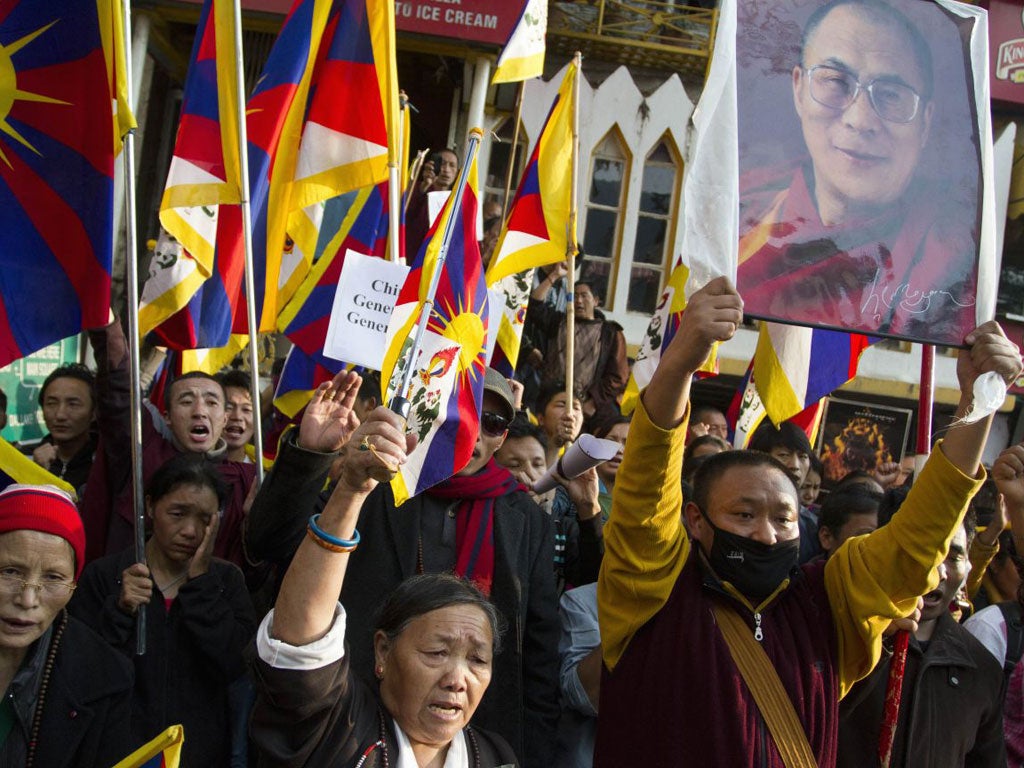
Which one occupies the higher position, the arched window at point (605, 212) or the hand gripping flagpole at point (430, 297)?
the arched window at point (605, 212)

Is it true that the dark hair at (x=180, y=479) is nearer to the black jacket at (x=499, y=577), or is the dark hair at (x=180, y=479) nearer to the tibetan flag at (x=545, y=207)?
the black jacket at (x=499, y=577)

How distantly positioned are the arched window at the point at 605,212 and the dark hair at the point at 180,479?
9.80 metres

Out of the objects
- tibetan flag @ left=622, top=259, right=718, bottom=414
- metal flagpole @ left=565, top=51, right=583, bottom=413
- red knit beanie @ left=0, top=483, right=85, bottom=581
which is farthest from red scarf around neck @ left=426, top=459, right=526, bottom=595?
tibetan flag @ left=622, top=259, right=718, bottom=414

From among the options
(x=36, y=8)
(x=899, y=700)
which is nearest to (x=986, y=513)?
(x=899, y=700)

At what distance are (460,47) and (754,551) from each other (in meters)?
9.23

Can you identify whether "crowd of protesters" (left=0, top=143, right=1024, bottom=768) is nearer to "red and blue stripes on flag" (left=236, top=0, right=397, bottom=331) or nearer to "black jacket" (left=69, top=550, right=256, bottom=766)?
"black jacket" (left=69, top=550, right=256, bottom=766)

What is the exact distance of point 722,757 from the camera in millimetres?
2342

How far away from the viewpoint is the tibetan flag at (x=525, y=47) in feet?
18.0

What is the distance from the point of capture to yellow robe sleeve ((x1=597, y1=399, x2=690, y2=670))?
2406 mm

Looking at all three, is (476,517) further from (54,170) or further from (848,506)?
(54,170)

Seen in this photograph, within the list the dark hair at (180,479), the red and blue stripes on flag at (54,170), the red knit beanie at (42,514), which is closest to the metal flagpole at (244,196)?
the dark hair at (180,479)

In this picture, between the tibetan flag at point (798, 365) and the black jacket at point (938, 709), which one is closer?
the black jacket at point (938, 709)

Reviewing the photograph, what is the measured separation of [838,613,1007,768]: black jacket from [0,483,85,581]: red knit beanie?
6.78 ft

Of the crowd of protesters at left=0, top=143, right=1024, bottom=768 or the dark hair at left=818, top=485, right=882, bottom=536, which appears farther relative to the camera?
the dark hair at left=818, top=485, right=882, bottom=536
